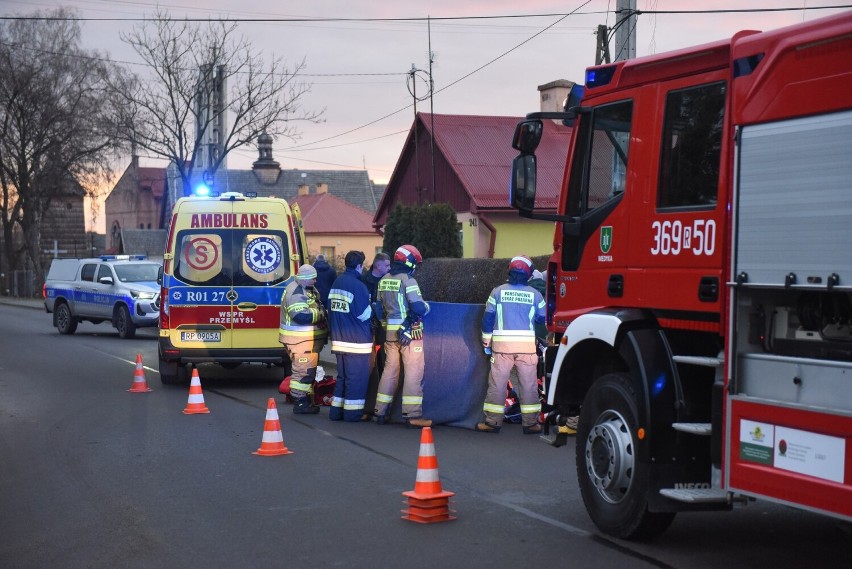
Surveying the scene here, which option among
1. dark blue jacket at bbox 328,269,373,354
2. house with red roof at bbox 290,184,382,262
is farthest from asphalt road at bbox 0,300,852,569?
house with red roof at bbox 290,184,382,262

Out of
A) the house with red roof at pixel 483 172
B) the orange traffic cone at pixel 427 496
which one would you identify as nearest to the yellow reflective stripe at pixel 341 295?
the orange traffic cone at pixel 427 496

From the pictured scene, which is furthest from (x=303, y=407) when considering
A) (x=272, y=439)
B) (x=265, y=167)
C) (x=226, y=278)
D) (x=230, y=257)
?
(x=265, y=167)

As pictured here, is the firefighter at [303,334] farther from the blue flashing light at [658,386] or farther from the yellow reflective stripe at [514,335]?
the blue flashing light at [658,386]

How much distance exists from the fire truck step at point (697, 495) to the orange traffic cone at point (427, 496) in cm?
175

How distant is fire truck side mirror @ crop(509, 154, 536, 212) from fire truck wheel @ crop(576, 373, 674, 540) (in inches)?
48.2

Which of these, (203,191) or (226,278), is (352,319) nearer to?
Result: (226,278)

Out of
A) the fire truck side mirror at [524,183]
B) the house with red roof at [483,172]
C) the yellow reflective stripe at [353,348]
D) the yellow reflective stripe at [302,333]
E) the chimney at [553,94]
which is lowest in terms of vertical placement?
the yellow reflective stripe at [353,348]

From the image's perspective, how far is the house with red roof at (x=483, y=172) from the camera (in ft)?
125

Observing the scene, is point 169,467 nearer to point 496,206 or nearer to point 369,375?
point 369,375

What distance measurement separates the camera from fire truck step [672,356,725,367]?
21.4ft

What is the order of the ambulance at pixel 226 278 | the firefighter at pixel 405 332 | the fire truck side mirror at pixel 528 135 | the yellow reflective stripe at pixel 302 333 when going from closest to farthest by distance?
the fire truck side mirror at pixel 528 135 < the firefighter at pixel 405 332 < the yellow reflective stripe at pixel 302 333 < the ambulance at pixel 226 278

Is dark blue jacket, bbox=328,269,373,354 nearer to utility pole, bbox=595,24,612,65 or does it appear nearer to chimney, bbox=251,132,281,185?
utility pole, bbox=595,24,612,65

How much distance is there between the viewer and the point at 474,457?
10844 millimetres

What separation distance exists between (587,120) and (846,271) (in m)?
2.74
